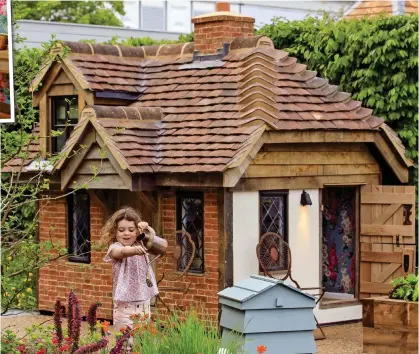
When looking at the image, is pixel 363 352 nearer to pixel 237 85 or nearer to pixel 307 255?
pixel 307 255

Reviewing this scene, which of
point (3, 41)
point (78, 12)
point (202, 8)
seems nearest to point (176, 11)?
point (202, 8)

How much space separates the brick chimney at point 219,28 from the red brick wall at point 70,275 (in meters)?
2.70

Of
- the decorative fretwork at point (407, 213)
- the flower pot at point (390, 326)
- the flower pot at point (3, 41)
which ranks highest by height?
the flower pot at point (3, 41)

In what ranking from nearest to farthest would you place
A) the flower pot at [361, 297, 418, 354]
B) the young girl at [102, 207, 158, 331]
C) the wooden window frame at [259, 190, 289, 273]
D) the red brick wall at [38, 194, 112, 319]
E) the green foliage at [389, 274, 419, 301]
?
the young girl at [102, 207, 158, 331] → the flower pot at [361, 297, 418, 354] → the green foliage at [389, 274, 419, 301] → the wooden window frame at [259, 190, 289, 273] → the red brick wall at [38, 194, 112, 319]

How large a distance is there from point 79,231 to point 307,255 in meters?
3.26

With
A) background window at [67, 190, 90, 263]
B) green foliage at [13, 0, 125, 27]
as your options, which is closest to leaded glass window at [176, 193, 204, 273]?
background window at [67, 190, 90, 263]

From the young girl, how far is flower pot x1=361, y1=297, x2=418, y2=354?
2.75 metres

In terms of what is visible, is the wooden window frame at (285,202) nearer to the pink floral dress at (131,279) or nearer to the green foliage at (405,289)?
the green foliage at (405,289)

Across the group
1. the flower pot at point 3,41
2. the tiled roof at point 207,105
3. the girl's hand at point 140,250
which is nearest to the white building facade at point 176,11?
the tiled roof at point 207,105

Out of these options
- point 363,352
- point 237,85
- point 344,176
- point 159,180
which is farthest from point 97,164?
point 363,352

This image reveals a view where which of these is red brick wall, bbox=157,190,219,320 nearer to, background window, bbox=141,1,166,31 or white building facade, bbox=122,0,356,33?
white building facade, bbox=122,0,356,33

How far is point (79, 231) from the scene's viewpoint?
16703 millimetres

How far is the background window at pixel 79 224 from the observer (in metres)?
16.6

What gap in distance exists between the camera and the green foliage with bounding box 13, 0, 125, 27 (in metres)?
38.7
